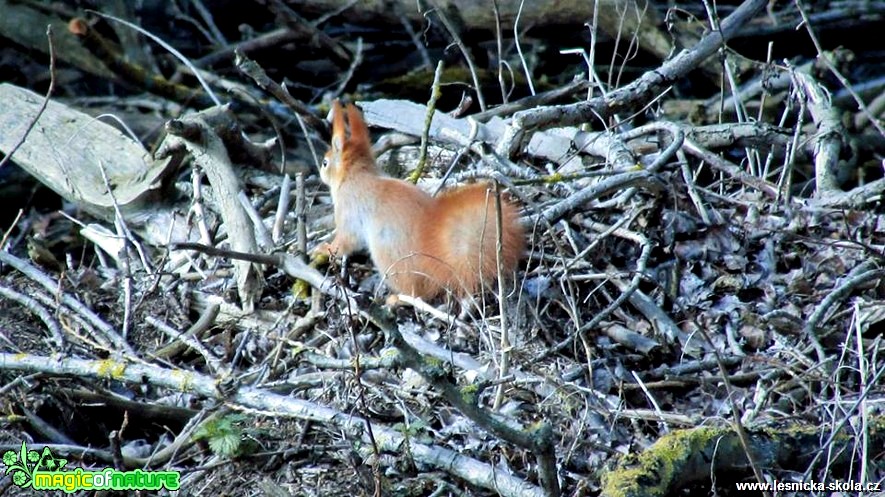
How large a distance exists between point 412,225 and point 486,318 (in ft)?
2.84

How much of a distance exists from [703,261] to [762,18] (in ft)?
15.1

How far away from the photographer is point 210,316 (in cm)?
538

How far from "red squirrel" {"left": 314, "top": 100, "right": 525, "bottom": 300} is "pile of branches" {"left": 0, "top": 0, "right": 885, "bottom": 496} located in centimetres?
14

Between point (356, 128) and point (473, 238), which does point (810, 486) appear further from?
point (356, 128)

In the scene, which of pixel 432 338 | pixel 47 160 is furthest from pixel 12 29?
pixel 432 338

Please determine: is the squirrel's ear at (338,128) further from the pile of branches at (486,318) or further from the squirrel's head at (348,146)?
the pile of branches at (486,318)

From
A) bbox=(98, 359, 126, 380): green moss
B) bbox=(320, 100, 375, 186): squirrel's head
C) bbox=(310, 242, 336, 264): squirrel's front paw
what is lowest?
bbox=(98, 359, 126, 380): green moss

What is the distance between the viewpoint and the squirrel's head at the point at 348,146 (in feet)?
19.9

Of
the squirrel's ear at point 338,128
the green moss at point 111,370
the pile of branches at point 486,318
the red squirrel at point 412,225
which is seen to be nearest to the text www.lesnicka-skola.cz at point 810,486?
the pile of branches at point 486,318

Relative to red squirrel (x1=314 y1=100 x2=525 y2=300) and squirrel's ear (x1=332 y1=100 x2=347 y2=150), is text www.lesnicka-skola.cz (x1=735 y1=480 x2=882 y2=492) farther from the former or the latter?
squirrel's ear (x1=332 y1=100 x2=347 y2=150)

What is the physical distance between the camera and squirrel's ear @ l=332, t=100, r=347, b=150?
611 cm

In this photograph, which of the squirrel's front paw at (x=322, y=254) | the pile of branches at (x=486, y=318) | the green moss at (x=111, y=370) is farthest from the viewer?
the squirrel's front paw at (x=322, y=254)

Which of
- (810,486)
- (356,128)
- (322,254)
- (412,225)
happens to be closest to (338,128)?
(356,128)

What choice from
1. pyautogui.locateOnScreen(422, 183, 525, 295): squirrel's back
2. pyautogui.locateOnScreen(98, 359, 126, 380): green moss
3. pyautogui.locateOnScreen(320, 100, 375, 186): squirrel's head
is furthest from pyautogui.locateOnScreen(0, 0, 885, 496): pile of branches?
pyautogui.locateOnScreen(320, 100, 375, 186): squirrel's head
